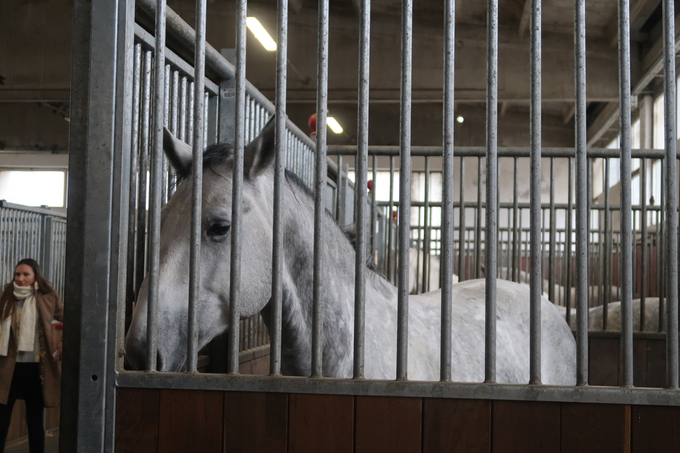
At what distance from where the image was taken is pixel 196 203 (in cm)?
120

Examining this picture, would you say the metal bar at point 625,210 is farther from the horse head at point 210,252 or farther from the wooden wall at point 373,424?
the horse head at point 210,252

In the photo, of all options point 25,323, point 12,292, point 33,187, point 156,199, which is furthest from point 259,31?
point 33,187

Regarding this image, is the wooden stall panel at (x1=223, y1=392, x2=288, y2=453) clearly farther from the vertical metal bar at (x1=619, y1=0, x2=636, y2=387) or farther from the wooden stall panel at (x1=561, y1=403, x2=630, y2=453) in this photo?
the vertical metal bar at (x1=619, y1=0, x2=636, y2=387)

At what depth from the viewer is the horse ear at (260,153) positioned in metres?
1.41

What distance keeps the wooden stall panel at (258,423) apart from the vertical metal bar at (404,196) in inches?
9.1

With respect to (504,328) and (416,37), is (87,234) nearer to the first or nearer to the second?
(504,328)

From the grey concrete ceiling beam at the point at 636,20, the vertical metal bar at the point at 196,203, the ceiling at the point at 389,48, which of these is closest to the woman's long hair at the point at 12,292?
the vertical metal bar at the point at 196,203

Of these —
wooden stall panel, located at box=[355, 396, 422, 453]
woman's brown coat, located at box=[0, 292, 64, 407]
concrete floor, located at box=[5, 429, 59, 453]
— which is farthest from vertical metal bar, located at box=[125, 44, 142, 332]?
concrete floor, located at box=[5, 429, 59, 453]

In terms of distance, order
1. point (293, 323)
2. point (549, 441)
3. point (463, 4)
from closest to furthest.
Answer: point (549, 441) < point (293, 323) < point (463, 4)

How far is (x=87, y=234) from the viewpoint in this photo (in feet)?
3.89

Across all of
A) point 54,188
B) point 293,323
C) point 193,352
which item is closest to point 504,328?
point 293,323

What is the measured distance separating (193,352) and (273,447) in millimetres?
234

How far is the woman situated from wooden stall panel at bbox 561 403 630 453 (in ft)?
11.4

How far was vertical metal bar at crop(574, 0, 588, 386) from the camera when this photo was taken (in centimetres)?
110
